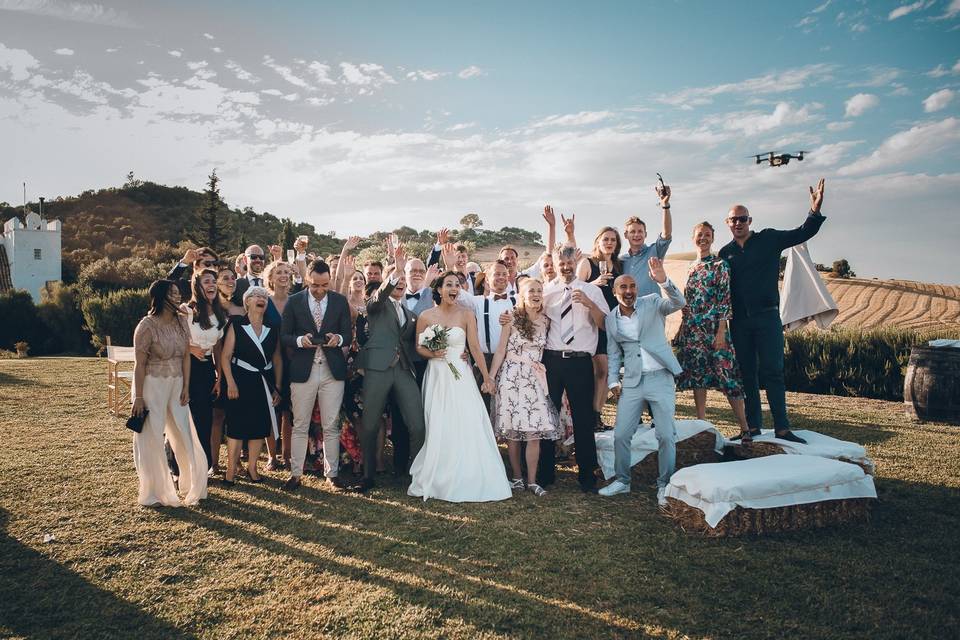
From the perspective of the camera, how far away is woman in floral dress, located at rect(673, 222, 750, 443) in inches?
258

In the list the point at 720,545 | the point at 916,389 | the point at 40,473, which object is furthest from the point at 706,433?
the point at 40,473

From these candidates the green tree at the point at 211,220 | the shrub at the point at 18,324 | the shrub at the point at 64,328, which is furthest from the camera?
the green tree at the point at 211,220

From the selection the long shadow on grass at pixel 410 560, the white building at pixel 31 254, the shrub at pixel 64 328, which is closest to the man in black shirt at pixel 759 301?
the long shadow on grass at pixel 410 560

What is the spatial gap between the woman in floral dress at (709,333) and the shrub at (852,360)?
811cm

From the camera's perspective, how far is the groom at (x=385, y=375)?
611 centimetres

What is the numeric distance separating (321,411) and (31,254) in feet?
196

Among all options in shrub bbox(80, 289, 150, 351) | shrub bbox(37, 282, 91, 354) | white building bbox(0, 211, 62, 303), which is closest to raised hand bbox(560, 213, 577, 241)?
shrub bbox(80, 289, 150, 351)

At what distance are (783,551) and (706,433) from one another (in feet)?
7.22

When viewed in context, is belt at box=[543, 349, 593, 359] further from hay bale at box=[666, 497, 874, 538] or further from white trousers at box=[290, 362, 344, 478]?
white trousers at box=[290, 362, 344, 478]

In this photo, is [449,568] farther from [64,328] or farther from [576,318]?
[64,328]

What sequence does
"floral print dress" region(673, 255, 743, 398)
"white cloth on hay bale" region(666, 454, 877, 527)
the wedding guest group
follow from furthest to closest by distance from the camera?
"floral print dress" region(673, 255, 743, 398) < the wedding guest group < "white cloth on hay bale" region(666, 454, 877, 527)

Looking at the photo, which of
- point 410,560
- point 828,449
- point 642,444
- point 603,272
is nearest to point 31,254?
point 603,272

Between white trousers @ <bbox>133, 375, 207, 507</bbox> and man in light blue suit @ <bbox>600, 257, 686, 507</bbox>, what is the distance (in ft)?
13.4

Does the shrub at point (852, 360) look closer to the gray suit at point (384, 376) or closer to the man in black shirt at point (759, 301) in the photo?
the man in black shirt at point (759, 301)
